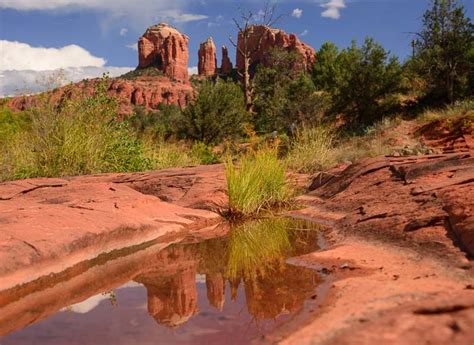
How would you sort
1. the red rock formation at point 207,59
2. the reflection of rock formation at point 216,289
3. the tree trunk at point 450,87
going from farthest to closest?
the red rock formation at point 207,59, the tree trunk at point 450,87, the reflection of rock formation at point 216,289

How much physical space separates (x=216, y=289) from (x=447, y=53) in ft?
68.6

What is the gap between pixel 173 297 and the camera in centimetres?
263

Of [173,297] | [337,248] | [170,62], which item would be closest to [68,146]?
[337,248]

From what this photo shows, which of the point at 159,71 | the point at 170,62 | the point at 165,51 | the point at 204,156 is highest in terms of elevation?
the point at 165,51

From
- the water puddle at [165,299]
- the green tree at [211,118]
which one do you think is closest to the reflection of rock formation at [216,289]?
the water puddle at [165,299]

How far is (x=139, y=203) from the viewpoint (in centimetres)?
509

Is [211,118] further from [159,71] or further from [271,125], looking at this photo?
[159,71]

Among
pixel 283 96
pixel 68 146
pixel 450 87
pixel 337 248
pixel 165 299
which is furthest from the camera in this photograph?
pixel 283 96

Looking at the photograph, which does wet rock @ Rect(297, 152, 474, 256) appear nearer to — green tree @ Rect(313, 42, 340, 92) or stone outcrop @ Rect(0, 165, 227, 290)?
stone outcrop @ Rect(0, 165, 227, 290)

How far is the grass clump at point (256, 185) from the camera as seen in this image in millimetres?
5398

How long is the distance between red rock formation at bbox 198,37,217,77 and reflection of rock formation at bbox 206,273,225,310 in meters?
134

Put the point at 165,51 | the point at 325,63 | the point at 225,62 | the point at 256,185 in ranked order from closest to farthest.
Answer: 1. the point at 256,185
2. the point at 325,63
3. the point at 165,51
4. the point at 225,62

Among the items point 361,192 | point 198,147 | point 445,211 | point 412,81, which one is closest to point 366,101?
point 412,81

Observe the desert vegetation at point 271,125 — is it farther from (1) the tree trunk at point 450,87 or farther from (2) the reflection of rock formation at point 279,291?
(2) the reflection of rock formation at point 279,291
